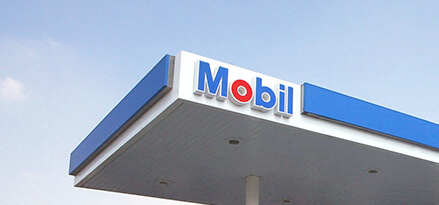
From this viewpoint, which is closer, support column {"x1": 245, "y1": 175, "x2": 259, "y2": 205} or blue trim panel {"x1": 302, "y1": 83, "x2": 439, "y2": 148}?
blue trim panel {"x1": 302, "y1": 83, "x2": 439, "y2": 148}

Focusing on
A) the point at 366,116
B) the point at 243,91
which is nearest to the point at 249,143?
the point at 243,91

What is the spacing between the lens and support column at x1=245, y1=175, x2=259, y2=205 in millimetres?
14992

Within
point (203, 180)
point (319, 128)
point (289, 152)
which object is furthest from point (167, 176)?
point (319, 128)

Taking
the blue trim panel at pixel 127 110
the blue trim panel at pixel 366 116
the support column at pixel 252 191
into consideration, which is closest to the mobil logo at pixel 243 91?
the blue trim panel at pixel 366 116

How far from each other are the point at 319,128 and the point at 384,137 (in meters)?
1.85

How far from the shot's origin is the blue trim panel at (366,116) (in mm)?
11242

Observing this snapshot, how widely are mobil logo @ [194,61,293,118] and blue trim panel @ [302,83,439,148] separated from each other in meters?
0.46

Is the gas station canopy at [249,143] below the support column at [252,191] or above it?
above

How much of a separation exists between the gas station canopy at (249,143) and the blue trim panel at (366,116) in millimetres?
22

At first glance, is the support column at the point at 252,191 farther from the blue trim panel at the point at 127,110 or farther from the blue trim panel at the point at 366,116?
the blue trim panel at the point at 366,116

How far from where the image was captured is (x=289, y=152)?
12914mm

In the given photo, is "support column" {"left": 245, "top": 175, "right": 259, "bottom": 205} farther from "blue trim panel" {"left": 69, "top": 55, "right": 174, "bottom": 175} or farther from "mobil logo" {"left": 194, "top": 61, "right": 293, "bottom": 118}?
"mobil logo" {"left": 194, "top": 61, "right": 293, "bottom": 118}

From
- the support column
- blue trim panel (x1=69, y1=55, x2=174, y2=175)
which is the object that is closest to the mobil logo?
blue trim panel (x1=69, y1=55, x2=174, y2=175)

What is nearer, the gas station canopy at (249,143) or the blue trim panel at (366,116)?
the gas station canopy at (249,143)
